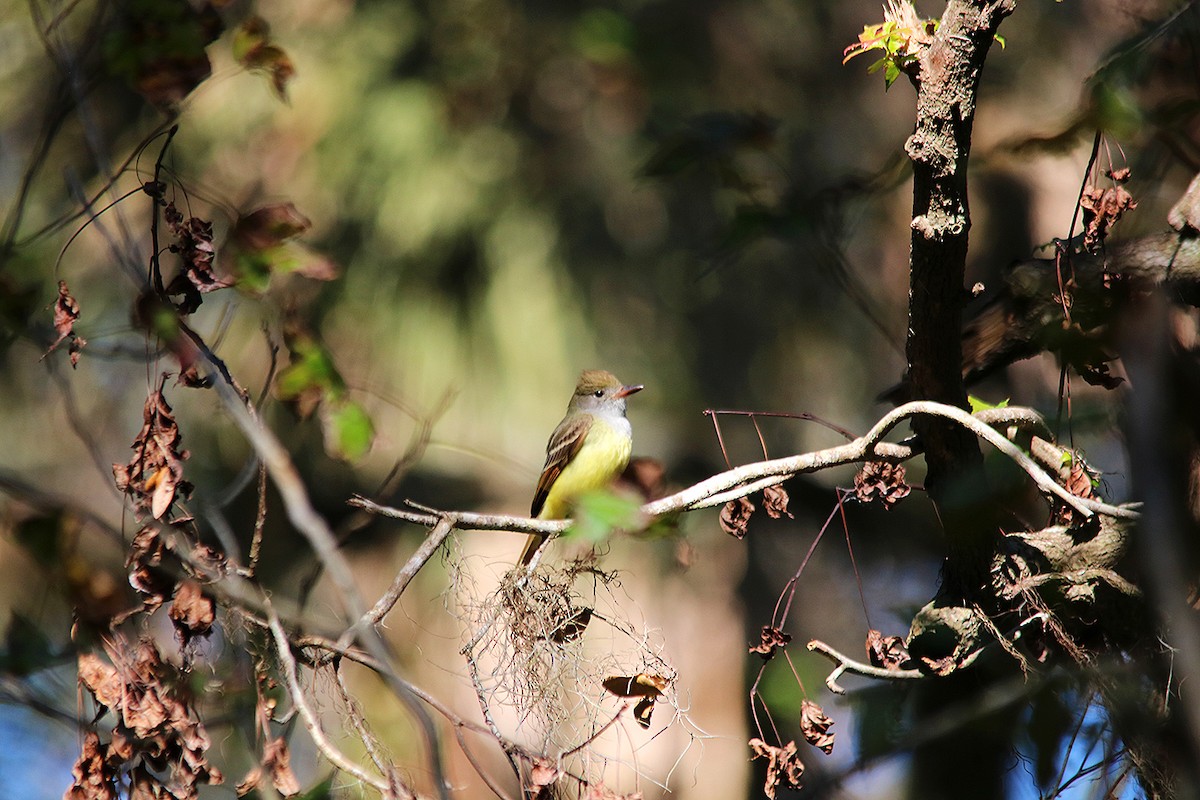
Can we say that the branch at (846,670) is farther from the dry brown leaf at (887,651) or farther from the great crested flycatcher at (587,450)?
the great crested flycatcher at (587,450)

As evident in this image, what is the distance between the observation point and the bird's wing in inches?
204

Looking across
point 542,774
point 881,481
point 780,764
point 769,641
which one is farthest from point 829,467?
point 542,774

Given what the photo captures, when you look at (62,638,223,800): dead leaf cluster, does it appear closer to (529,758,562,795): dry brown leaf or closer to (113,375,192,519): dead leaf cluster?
(113,375,192,519): dead leaf cluster

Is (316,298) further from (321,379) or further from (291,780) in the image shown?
(291,780)

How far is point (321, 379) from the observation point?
340 centimetres

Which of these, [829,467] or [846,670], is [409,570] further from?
[846,670]

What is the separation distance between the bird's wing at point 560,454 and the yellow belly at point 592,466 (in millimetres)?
28

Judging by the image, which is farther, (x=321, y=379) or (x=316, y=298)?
(x=316, y=298)

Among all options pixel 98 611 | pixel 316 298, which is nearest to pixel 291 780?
pixel 98 611

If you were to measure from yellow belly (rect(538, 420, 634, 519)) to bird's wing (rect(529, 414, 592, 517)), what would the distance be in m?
0.03

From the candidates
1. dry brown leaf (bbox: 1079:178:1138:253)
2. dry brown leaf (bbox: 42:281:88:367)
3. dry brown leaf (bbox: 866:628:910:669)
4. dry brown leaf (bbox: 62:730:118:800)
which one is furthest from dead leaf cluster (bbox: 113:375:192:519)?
dry brown leaf (bbox: 1079:178:1138:253)

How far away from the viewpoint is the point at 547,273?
6715 millimetres

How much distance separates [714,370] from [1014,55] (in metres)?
2.65

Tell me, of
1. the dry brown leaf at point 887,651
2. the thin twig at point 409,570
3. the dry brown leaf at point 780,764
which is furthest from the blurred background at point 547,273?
the thin twig at point 409,570
